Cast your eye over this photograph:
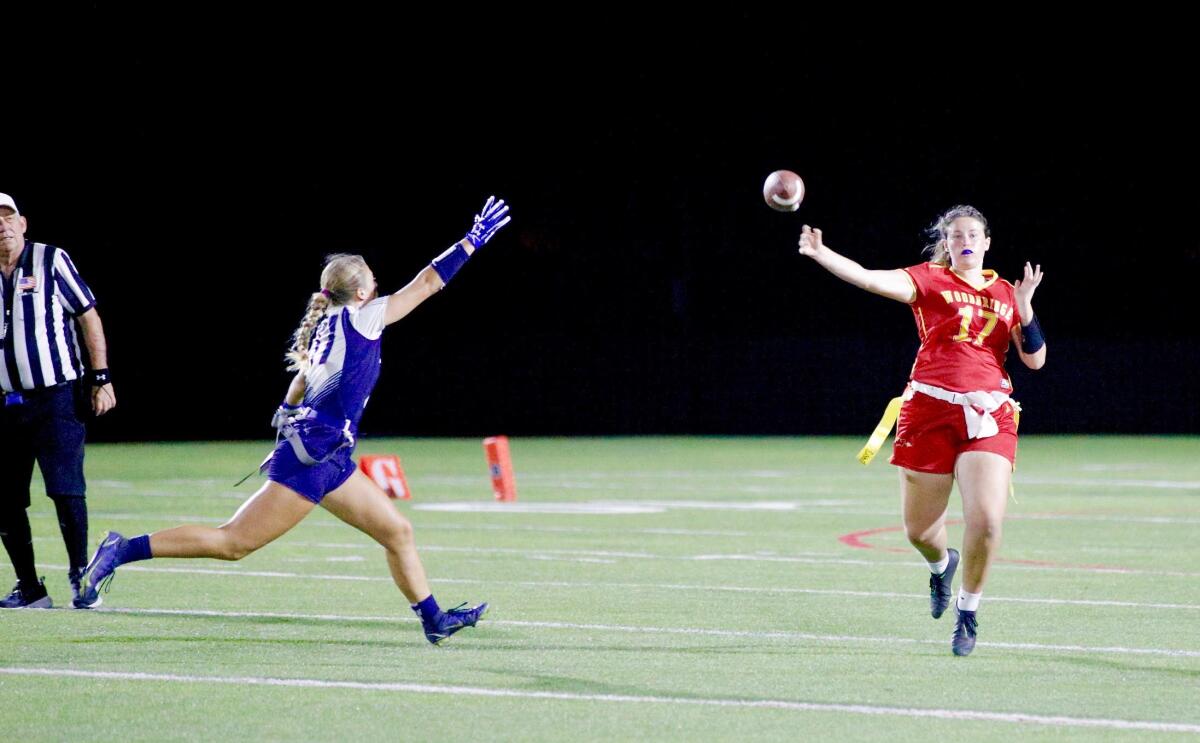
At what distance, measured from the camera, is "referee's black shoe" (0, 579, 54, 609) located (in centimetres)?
916

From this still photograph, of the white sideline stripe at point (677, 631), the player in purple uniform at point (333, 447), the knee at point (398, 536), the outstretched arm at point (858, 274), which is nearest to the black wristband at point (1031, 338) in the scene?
the outstretched arm at point (858, 274)

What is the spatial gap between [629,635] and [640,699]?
1766 mm

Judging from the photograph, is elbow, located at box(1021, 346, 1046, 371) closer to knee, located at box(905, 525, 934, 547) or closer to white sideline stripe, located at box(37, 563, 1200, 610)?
knee, located at box(905, 525, 934, 547)

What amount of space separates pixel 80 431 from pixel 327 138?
85.8 ft

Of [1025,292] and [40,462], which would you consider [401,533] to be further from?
[1025,292]

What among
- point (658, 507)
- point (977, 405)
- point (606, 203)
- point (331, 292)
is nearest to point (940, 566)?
point (977, 405)

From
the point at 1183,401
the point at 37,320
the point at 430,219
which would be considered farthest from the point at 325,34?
the point at 37,320

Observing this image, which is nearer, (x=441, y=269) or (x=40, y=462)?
(x=441, y=269)

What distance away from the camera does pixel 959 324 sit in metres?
8.04

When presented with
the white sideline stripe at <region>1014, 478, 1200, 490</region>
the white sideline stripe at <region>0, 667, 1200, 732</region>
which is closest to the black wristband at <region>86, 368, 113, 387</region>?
the white sideline stripe at <region>0, 667, 1200, 732</region>

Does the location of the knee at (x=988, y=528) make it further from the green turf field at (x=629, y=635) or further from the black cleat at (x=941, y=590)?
the black cleat at (x=941, y=590)

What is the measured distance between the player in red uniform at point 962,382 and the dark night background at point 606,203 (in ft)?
85.3

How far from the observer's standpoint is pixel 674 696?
6574 mm

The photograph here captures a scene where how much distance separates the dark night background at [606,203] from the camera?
109 feet
